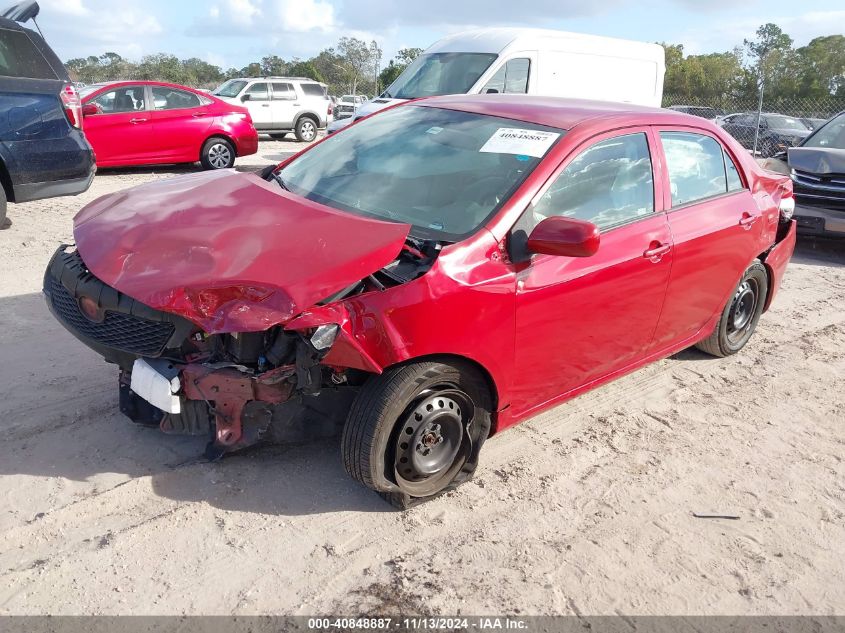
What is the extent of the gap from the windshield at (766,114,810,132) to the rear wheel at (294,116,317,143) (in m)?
12.4

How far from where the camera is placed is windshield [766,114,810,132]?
19.9 metres

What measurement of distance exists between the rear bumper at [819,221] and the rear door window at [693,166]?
468 cm

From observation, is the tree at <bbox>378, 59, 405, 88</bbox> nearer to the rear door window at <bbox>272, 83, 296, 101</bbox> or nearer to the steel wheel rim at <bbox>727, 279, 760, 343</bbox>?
the rear door window at <bbox>272, 83, 296, 101</bbox>

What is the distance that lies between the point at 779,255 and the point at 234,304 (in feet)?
13.5

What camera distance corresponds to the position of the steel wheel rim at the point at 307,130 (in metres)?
19.3

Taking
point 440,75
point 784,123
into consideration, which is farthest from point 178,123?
point 784,123

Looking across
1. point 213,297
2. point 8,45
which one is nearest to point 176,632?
point 213,297

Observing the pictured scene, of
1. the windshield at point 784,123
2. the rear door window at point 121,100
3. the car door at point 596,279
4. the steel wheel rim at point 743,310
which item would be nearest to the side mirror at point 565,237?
the car door at point 596,279

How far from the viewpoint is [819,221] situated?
8484 mm

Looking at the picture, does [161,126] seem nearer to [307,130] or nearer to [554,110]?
[307,130]

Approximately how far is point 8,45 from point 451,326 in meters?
6.03

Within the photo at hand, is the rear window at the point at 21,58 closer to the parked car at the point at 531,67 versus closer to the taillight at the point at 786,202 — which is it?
the parked car at the point at 531,67

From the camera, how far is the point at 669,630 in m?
2.64

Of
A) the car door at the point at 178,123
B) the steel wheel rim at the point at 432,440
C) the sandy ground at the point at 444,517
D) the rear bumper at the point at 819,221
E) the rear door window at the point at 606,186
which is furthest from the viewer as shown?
the car door at the point at 178,123
